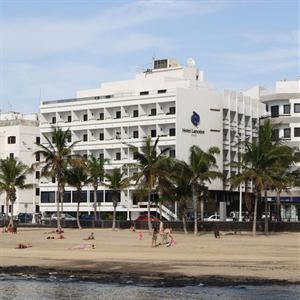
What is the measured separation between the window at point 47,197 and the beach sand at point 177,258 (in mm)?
56975

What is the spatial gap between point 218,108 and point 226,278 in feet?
254

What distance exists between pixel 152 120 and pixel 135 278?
73819 mm

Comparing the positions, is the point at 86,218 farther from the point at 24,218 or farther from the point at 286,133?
the point at 286,133

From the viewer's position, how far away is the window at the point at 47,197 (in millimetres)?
109669

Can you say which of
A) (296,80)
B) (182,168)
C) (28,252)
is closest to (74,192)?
(296,80)

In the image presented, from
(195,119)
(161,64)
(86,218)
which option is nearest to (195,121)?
(195,119)

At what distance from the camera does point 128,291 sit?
25281mm

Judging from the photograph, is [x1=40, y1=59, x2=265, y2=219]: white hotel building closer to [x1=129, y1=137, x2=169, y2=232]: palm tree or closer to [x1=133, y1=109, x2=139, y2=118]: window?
[x1=133, y1=109, x2=139, y2=118]: window

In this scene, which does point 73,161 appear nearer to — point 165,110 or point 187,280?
point 165,110

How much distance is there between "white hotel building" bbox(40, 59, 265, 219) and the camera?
10094 centimetres

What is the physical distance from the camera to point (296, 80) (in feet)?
356

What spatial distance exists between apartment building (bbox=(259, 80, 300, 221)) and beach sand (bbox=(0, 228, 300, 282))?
4401 cm

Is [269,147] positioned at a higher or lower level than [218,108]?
lower

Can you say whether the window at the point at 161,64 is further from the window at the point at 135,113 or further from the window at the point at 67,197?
the window at the point at 67,197
